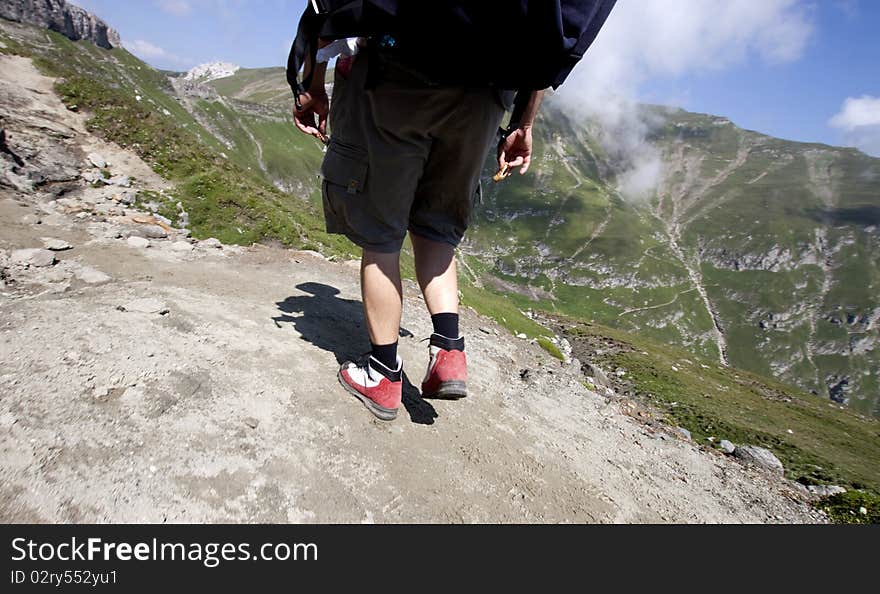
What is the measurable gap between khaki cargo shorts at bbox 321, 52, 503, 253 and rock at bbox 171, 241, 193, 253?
19.3 ft


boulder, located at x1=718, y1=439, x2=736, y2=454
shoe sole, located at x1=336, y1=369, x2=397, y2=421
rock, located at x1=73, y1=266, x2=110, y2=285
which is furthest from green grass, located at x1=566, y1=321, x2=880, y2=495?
rock, located at x1=73, y1=266, x2=110, y2=285

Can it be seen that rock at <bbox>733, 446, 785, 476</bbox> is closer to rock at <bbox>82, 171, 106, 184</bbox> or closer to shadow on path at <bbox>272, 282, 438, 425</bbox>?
shadow on path at <bbox>272, 282, 438, 425</bbox>

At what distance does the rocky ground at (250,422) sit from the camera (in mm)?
2980

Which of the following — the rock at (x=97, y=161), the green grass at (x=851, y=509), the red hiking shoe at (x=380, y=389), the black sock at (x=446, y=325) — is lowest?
the green grass at (x=851, y=509)

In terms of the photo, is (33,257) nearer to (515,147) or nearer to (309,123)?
(309,123)

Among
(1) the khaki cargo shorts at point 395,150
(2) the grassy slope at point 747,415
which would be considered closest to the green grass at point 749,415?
(2) the grassy slope at point 747,415

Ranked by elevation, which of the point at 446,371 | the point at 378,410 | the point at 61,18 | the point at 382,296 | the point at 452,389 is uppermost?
the point at 61,18

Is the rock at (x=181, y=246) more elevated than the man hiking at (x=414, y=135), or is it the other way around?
the man hiking at (x=414, y=135)

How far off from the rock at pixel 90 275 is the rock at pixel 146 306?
1272 mm

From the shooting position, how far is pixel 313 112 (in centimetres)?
409

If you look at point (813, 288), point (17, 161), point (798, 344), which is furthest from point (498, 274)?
point (17, 161)

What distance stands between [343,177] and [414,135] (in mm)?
669

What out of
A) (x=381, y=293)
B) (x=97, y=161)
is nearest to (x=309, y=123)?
(x=381, y=293)

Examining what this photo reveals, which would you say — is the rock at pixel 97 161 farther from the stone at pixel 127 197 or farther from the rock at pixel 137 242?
the rock at pixel 137 242
